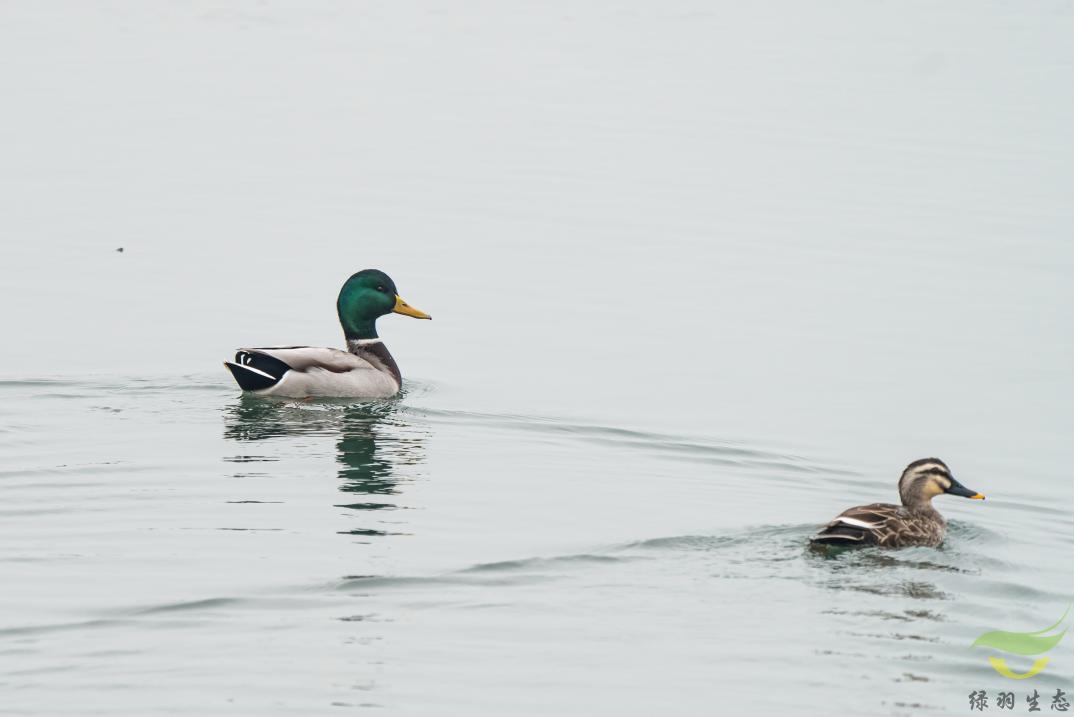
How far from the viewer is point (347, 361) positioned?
17.2m

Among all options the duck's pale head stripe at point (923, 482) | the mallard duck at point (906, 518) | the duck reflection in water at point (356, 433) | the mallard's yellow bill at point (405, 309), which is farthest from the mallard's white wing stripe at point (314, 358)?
the duck's pale head stripe at point (923, 482)

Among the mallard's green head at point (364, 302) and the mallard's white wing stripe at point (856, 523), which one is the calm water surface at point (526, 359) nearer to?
the mallard's white wing stripe at point (856, 523)

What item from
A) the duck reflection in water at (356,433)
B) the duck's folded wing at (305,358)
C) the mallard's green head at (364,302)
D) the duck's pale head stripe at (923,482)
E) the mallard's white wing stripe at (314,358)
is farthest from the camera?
the mallard's green head at (364,302)

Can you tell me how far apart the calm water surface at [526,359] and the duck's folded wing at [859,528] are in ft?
0.52

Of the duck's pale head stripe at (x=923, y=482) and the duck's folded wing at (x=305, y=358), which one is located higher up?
the duck's folded wing at (x=305, y=358)

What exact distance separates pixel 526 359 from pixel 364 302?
5.71 feet

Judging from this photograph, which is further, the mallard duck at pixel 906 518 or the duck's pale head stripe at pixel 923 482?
the duck's pale head stripe at pixel 923 482

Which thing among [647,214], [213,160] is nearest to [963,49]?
[647,214]

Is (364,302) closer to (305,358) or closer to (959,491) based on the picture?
(305,358)

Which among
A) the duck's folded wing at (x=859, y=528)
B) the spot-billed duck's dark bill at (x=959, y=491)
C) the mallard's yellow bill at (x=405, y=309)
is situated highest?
the mallard's yellow bill at (x=405, y=309)

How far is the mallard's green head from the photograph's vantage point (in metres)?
18.1

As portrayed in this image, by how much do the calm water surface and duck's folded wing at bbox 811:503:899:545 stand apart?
0.52ft

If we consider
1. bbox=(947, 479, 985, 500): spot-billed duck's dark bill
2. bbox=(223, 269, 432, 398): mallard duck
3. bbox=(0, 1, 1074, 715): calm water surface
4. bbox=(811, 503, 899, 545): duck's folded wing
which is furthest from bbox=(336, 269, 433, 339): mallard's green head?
bbox=(811, 503, 899, 545): duck's folded wing

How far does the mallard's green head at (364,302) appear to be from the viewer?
1814 centimetres
